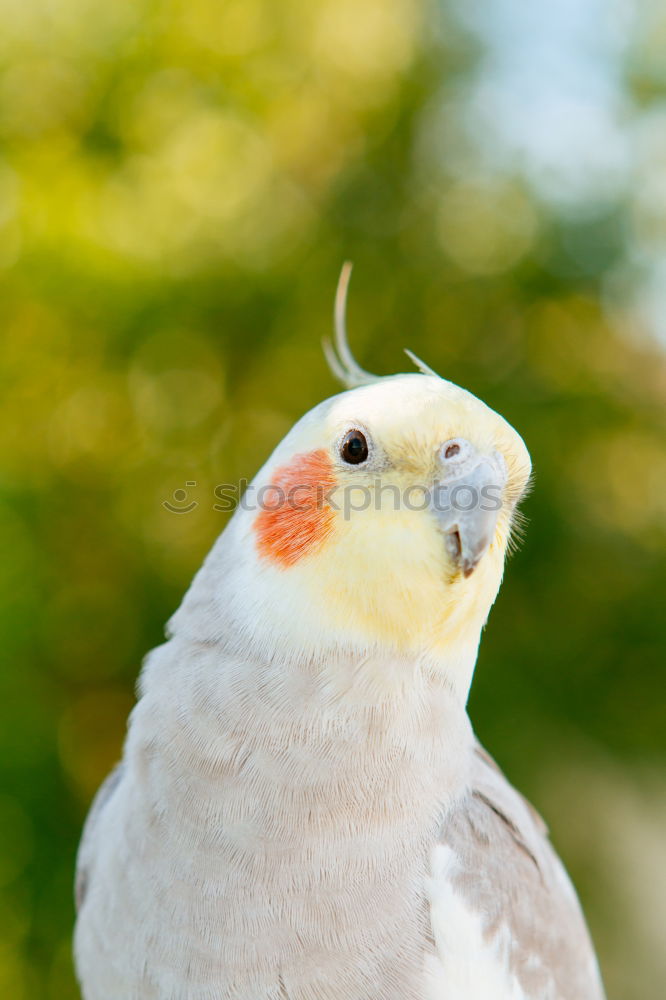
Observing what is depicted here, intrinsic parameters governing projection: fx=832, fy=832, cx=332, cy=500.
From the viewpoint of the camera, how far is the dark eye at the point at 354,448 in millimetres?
833

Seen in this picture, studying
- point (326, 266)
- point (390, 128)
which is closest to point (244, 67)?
Result: point (390, 128)

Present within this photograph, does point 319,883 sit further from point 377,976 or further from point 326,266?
point 326,266

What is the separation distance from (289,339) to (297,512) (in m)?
1.14

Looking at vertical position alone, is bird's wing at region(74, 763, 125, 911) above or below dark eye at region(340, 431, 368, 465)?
below

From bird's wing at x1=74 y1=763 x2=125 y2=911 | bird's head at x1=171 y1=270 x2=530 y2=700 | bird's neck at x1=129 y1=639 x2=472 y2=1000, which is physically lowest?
bird's wing at x1=74 y1=763 x2=125 y2=911

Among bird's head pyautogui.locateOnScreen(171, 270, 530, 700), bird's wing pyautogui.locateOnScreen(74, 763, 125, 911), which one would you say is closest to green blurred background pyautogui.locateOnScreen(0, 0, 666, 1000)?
bird's wing pyautogui.locateOnScreen(74, 763, 125, 911)

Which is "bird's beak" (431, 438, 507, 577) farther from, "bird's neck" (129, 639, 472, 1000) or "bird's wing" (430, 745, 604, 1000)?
"bird's wing" (430, 745, 604, 1000)

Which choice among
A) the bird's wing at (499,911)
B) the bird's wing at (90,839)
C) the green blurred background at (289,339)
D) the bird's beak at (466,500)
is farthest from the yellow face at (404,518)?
the green blurred background at (289,339)

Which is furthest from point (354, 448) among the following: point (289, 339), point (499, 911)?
point (289, 339)

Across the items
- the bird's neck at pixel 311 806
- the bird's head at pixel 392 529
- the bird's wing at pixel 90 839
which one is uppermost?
the bird's head at pixel 392 529

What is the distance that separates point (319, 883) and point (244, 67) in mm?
1780

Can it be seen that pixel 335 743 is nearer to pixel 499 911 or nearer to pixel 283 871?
pixel 283 871

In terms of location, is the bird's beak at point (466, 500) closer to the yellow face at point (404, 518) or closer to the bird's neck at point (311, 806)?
the yellow face at point (404, 518)

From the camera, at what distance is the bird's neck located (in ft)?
2.65
